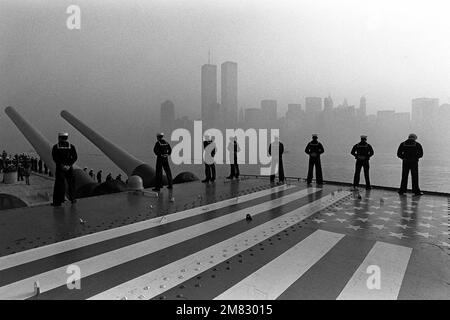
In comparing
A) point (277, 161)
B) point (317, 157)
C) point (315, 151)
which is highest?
point (315, 151)

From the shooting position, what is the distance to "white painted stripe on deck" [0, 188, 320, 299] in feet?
11.0

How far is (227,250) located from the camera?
4609mm

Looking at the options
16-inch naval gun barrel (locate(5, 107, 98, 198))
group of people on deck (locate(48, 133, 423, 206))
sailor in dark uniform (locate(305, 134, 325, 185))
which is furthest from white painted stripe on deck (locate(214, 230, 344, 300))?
16-inch naval gun barrel (locate(5, 107, 98, 198))

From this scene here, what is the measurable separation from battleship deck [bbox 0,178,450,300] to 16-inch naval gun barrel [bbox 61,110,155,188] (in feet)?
13.2

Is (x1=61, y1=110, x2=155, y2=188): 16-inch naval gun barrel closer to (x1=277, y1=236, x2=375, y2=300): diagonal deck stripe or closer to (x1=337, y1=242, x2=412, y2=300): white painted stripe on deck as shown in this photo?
(x1=277, y1=236, x2=375, y2=300): diagonal deck stripe

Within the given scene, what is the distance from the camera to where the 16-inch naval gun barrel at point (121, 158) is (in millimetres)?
12094

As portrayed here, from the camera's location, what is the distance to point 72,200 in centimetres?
775

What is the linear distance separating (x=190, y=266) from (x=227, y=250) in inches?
30.9

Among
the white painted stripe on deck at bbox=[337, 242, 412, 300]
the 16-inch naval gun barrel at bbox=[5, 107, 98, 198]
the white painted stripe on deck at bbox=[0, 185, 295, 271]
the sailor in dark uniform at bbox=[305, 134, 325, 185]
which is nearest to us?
the white painted stripe on deck at bbox=[337, 242, 412, 300]

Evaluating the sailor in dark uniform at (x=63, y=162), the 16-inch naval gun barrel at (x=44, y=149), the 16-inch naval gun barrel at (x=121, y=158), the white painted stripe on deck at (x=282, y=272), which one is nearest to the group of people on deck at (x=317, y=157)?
the 16-inch naval gun barrel at (x=121, y=158)

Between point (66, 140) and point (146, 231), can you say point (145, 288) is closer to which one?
point (146, 231)

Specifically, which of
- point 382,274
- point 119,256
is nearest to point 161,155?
point 119,256

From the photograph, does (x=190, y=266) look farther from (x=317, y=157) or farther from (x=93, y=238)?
(x=317, y=157)
